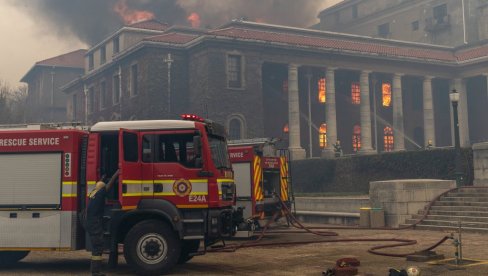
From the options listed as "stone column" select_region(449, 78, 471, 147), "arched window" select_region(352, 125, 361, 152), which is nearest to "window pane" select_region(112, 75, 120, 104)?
"arched window" select_region(352, 125, 361, 152)

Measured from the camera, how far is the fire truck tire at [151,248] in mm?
10234

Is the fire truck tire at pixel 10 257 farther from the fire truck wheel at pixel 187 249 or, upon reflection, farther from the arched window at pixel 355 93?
the arched window at pixel 355 93

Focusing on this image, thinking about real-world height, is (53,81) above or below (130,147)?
above

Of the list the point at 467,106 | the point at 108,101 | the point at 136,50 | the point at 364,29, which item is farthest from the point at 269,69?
the point at 364,29

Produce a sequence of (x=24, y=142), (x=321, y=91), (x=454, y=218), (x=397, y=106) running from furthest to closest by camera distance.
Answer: (x=321, y=91) < (x=397, y=106) < (x=454, y=218) < (x=24, y=142)

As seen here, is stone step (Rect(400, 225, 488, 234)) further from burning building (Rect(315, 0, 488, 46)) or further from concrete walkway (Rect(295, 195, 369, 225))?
burning building (Rect(315, 0, 488, 46))

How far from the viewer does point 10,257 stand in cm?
1204

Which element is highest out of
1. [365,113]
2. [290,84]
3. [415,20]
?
[415,20]

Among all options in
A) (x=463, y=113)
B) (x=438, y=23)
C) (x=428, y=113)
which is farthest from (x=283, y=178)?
(x=438, y=23)

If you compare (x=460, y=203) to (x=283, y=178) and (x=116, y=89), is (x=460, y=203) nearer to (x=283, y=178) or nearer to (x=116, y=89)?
(x=283, y=178)

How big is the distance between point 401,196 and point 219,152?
34.3 feet

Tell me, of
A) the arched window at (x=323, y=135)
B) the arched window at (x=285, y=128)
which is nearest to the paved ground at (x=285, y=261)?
the arched window at (x=285, y=128)

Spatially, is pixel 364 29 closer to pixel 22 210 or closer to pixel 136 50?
pixel 136 50

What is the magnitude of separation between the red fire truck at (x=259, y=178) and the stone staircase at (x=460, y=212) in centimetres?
495
